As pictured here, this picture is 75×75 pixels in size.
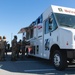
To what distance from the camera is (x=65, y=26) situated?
34.8ft

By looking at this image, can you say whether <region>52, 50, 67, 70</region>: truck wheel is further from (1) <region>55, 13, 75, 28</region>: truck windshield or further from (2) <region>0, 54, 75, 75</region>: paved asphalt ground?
(1) <region>55, 13, 75, 28</region>: truck windshield

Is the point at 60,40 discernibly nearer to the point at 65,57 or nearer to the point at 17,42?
the point at 65,57

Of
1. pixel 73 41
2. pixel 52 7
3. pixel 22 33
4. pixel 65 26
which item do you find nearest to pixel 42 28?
pixel 52 7

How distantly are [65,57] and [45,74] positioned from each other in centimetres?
128

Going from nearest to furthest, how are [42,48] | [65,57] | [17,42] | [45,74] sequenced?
[45,74]
[65,57]
[42,48]
[17,42]

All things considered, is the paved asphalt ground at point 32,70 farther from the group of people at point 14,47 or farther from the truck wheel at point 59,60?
the group of people at point 14,47

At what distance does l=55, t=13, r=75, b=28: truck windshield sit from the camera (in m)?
10.8

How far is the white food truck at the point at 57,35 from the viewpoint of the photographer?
10033 millimetres

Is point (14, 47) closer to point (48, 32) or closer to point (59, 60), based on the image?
point (48, 32)

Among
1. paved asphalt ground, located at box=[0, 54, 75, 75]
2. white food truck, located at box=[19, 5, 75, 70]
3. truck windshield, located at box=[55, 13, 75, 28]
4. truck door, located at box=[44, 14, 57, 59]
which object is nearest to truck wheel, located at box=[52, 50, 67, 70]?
white food truck, located at box=[19, 5, 75, 70]

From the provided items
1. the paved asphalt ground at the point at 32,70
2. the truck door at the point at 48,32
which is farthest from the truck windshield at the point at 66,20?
the paved asphalt ground at the point at 32,70

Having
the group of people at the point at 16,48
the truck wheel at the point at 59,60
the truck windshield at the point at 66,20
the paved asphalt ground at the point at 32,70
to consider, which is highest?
the truck windshield at the point at 66,20

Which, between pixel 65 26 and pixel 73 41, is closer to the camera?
pixel 73 41

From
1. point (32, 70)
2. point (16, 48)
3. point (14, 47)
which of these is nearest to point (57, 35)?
point (32, 70)
